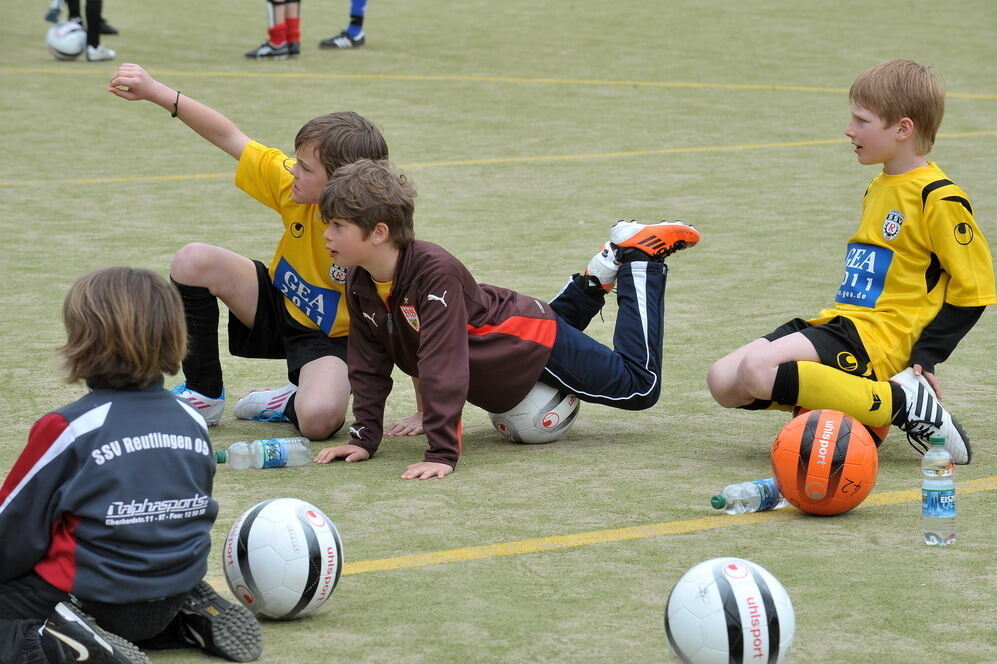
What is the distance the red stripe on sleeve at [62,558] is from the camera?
3.37m

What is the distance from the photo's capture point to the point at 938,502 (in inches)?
171

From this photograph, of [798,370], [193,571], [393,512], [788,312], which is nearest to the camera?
[193,571]

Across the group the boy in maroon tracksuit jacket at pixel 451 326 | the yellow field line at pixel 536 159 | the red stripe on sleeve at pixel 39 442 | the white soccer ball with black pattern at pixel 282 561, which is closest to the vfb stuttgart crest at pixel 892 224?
the boy in maroon tracksuit jacket at pixel 451 326

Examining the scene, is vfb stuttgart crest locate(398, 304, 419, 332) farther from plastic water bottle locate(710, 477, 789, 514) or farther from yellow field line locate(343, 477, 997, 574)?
plastic water bottle locate(710, 477, 789, 514)

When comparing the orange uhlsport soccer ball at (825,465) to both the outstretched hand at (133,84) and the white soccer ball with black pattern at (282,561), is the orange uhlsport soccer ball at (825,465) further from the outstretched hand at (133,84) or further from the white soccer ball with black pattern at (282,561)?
the outstretched hand at (133,84)

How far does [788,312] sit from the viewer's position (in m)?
7.25

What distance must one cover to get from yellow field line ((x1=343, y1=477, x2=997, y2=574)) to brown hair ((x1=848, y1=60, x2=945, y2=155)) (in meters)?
1.30

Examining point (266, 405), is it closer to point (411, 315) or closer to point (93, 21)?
point (411, 315)

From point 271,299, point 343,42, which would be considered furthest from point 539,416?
point 343,42

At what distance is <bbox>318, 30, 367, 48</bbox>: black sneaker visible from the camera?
16.7m

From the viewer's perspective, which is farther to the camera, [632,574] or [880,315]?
[880,315]

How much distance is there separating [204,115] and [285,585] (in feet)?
9.02

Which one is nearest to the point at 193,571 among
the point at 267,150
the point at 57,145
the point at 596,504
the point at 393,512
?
the point at 393,512

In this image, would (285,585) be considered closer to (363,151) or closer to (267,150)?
(363,151)
